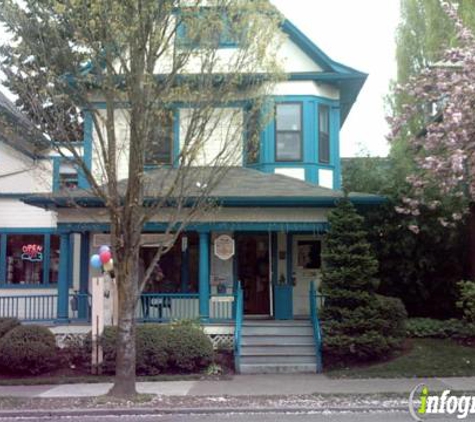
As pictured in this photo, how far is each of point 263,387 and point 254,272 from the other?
5475mm

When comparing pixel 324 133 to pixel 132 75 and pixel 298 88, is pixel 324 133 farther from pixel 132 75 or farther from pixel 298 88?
pixel 132 75

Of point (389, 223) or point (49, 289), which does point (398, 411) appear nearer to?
point (389, 223)

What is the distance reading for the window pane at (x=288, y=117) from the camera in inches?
693

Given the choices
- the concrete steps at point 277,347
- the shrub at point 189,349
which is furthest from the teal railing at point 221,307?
the shrub at point 189,349

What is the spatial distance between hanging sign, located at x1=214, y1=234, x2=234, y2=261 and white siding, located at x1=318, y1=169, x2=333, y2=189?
3.03m

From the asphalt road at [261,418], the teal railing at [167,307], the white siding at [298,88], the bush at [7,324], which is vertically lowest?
the asphalt road at [261,418]

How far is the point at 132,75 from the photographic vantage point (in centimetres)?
1098

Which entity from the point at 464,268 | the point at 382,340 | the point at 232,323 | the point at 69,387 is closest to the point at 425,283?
the point at 464,268

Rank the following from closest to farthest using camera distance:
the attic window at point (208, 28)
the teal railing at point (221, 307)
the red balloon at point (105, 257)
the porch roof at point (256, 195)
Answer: the attic window at point (208, 28)
the red balloon at point (105, 257)
the porch roof at point (256, 195)
the teal railing at point (221, 307)

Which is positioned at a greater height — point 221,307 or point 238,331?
point 221,307

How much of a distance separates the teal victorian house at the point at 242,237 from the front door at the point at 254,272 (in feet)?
0.09

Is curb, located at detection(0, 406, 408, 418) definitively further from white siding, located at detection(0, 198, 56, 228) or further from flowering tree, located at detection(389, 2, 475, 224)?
white siding, located at detection(0, 198, 56, 228)

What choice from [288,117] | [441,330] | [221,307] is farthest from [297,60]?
[441,330]

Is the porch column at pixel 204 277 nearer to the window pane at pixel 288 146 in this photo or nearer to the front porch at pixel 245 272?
the front porch at pixel 245 272
